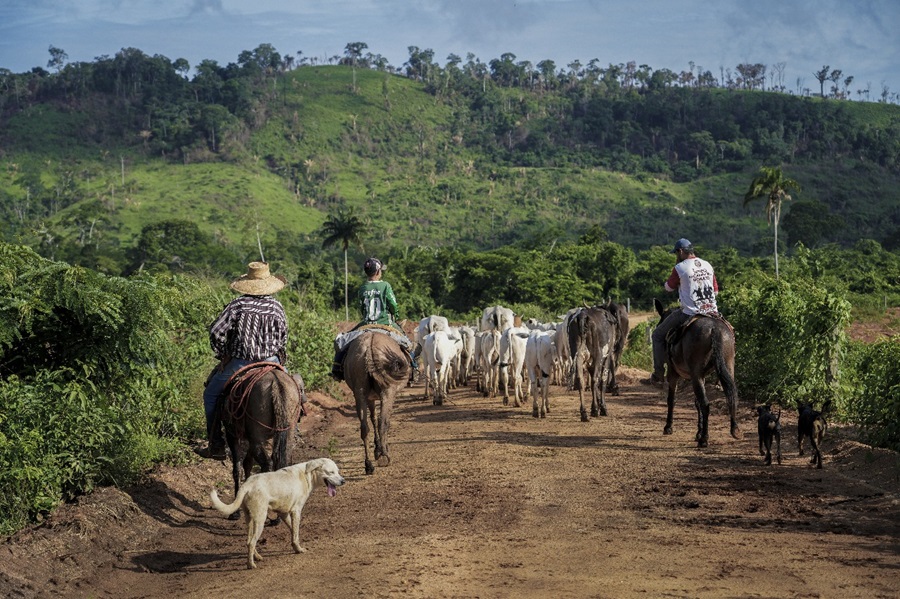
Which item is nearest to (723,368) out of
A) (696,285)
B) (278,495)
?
(696,285)

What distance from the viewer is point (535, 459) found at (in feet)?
42.8

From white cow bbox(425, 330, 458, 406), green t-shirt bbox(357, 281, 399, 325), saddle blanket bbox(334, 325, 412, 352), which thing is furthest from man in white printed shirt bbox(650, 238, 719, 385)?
white cow bbox(425, 330, 458, 406)

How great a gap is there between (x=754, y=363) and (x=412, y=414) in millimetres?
6276

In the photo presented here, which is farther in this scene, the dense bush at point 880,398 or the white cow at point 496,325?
the white cow at point 496,325

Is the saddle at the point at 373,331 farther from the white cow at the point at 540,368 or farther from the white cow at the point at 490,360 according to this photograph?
the white cow at the point at 490,360

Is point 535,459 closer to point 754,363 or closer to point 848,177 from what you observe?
point 754,363

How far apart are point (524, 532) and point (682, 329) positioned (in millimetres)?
5874

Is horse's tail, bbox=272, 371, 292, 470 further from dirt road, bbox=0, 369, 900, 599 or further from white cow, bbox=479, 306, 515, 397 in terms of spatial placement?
white cow, bbox=479, 306, 515, 397

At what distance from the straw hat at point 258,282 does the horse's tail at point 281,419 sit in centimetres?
108

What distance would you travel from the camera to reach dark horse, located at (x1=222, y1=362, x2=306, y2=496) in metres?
9.97

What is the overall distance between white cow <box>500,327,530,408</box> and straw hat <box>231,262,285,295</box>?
9347 mm

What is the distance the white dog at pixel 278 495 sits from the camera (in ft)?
27.8

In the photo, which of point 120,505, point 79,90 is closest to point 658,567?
point 120,505

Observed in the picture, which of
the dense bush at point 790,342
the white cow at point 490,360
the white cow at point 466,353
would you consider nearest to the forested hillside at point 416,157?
the white cow at point 466,353
